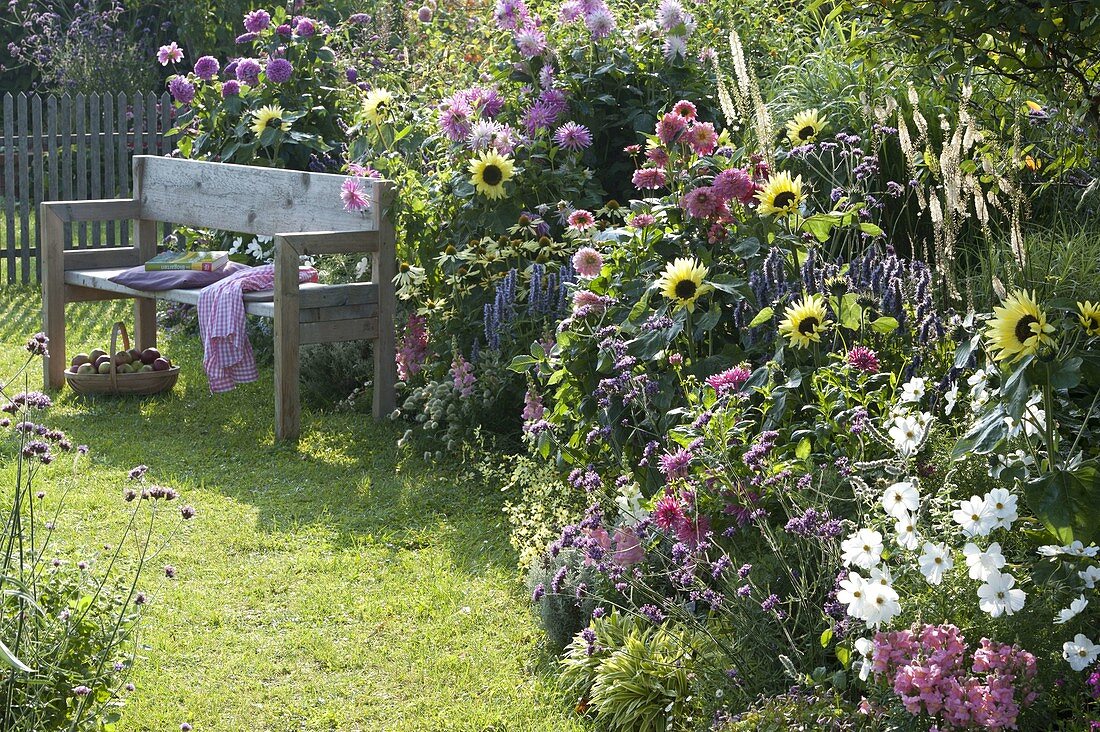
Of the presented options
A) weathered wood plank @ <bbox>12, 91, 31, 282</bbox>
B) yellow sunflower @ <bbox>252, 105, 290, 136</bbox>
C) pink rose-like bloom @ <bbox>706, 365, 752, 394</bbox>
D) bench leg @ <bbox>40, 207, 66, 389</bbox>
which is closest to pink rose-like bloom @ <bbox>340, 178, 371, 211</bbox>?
yellow sunflower @ <bbox>252, 105, 290, 136</bbox>

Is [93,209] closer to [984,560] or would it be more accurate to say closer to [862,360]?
[862,360]

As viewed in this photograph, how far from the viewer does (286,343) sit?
534 centimetres

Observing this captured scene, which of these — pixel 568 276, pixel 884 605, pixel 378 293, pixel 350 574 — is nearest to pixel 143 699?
pixel 350 574

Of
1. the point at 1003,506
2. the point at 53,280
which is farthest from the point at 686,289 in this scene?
the point at 53,280

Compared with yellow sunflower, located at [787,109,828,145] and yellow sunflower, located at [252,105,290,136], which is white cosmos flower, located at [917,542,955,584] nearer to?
yellow sunflower, located at [787,109,828,145]

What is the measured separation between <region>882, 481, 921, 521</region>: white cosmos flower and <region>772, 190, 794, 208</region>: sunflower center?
1.25m

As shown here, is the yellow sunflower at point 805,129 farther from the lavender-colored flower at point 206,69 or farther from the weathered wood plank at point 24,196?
the weathered wood plank at point 24,196

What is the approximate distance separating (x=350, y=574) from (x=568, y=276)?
149 cm

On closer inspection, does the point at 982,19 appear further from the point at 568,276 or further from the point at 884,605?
the point at 568,276

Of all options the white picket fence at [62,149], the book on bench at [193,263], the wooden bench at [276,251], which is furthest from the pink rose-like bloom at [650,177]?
the white picket fence at [62,149]

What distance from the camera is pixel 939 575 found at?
2197mm

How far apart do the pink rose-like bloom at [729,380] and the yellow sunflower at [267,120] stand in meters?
4.36

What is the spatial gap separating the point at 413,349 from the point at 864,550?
3622 millimetres

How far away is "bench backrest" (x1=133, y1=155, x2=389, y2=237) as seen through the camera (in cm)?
585
